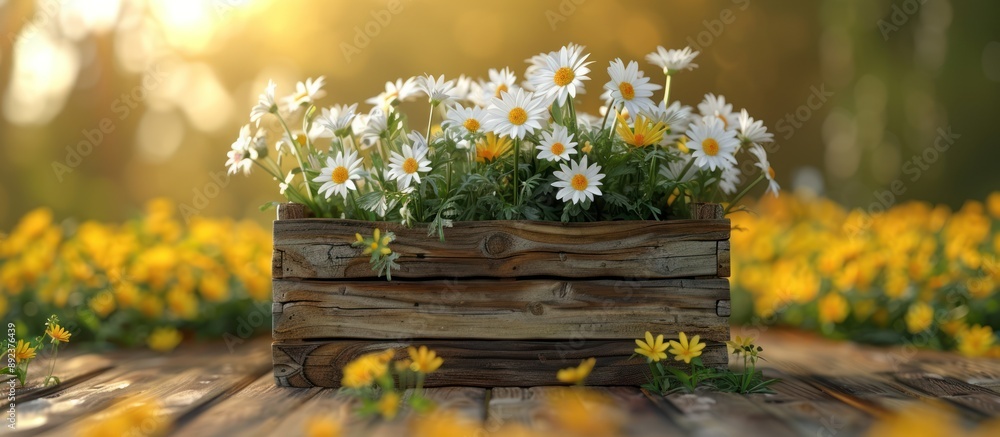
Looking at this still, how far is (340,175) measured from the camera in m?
1.33

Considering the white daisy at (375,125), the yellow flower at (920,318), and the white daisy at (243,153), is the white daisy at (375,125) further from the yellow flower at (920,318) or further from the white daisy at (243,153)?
the yellow flower at (920,318)

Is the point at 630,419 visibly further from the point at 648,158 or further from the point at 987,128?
the point at 987,128

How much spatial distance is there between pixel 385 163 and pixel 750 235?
79.2 inches

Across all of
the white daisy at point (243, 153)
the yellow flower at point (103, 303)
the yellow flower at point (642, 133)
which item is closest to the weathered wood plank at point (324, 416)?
the white daisy at point (243, 153)

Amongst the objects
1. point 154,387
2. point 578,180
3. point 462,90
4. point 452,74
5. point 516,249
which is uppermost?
point 452,74

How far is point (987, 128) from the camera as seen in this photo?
11.8 ft

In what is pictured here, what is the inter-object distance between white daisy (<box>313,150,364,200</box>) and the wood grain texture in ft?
1.00

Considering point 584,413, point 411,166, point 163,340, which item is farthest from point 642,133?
point 163,340

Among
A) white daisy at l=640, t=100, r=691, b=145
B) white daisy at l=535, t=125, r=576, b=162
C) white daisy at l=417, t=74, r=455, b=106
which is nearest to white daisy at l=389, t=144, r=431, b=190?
white daisy at l=417, t=74, r=455, b=106

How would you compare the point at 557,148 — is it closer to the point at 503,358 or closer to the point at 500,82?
the point at 500,82

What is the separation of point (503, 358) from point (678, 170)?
52 cm

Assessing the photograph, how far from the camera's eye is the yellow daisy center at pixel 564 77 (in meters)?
1.29

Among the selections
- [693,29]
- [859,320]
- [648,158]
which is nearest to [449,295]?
[648,158]

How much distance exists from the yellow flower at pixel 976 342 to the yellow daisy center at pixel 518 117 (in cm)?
137
